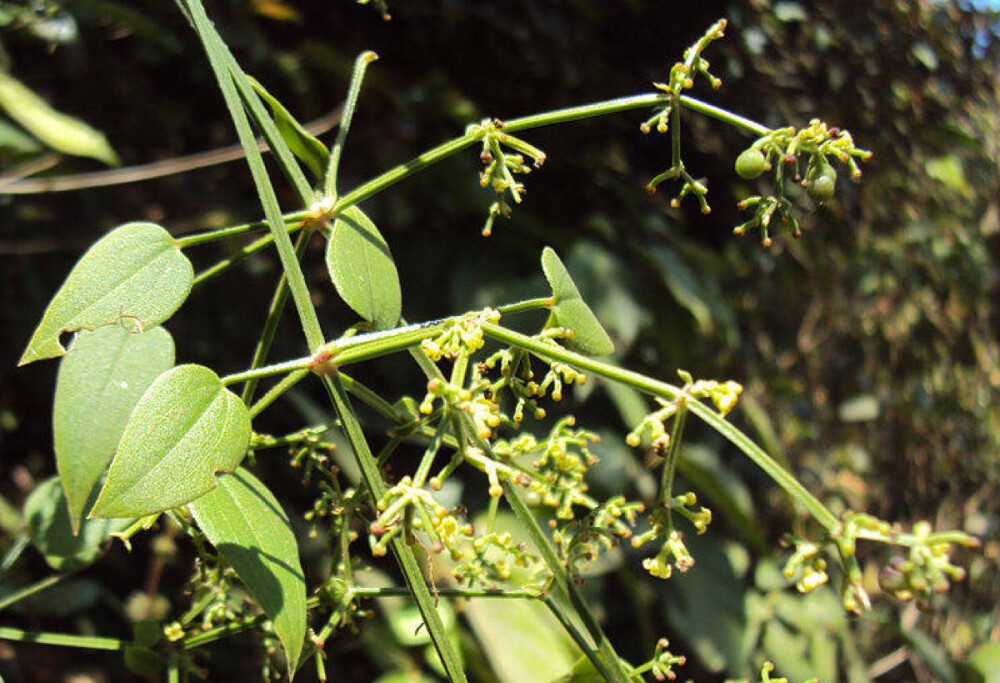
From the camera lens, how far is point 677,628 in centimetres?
135

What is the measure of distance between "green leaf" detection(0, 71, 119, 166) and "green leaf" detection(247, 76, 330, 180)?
0.63 metres

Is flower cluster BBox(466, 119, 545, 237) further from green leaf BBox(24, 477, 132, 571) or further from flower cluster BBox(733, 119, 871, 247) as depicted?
green leaf BBox(24, 477, 132, 571)

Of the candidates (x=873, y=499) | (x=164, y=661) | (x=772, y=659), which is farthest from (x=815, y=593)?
(x=164, y=661)

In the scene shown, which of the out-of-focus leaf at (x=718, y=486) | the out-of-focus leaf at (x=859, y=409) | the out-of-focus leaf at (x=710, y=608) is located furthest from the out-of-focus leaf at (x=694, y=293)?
the out-of-focus leaf at (x=859, y=409)

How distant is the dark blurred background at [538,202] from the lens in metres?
1.37

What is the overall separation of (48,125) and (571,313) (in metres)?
0.87

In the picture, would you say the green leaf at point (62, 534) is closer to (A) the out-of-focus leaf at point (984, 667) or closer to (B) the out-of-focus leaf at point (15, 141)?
(B) the out-of-focus leaf at point (15, 141)

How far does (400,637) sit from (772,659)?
0.60 m

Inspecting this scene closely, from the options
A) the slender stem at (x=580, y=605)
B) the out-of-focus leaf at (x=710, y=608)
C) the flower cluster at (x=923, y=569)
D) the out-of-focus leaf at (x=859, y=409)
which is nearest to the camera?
the flower cluster at (x=923, y=569)

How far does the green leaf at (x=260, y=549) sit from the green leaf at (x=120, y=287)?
11 centimetres

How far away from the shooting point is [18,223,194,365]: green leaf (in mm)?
516

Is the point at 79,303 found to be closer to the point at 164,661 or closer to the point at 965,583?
the point at 164,661

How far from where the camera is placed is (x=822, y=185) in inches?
21.0

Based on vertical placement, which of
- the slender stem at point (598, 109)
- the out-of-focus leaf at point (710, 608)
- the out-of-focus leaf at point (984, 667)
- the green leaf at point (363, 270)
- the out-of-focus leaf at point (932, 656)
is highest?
the slender stem at point (598, 109)
